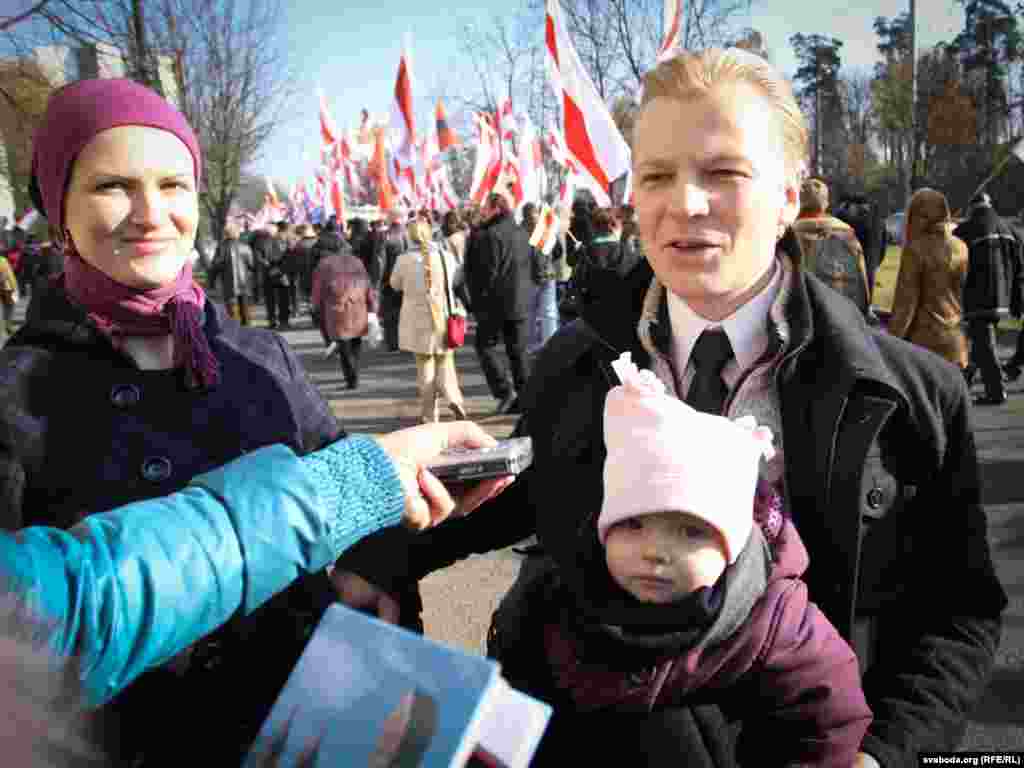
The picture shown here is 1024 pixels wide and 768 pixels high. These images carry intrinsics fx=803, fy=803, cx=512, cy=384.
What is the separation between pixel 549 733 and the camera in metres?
1.37

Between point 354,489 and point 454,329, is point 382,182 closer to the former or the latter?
point 454,329

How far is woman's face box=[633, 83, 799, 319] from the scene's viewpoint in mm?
1354

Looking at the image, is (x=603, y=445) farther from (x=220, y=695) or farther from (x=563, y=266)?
(x=563, y=266)

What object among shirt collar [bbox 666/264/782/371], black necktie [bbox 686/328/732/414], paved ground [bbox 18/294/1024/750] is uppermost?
shirt collar [bbox 666/264/782/371]

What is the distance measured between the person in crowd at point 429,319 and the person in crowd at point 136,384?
5887 millimetres

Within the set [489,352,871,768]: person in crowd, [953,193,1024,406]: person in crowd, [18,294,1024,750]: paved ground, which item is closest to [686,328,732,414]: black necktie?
[489,352,871,768]: person in crowd

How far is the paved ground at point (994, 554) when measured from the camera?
10.1ft

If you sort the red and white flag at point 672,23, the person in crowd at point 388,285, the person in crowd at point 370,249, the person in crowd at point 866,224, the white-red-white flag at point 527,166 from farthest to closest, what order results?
the person in crowd at point 370,249 < the white-red-white flag at point 527,166 < the person in crowd at point 388,285 < the person in crowd at point 866,224 < the red and white flag at point 672,23

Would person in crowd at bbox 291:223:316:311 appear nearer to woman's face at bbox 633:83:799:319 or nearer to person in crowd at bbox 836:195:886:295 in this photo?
person in crowd at bbox 836:195:886:295

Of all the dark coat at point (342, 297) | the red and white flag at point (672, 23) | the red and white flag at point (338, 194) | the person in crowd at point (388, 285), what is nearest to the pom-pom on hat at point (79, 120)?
the red and white flag at point (672, 23)

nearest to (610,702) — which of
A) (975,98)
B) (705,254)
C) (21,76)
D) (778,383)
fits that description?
(778,383)

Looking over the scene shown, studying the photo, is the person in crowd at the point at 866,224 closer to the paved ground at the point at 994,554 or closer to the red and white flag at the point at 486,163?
the paved ground at the point at 994,554

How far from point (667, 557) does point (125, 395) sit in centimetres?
102

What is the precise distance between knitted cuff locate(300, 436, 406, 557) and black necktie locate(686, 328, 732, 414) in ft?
2.01
